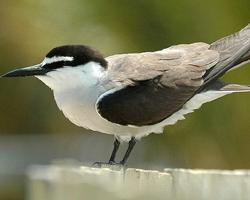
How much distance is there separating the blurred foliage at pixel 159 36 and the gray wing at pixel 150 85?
243 cm

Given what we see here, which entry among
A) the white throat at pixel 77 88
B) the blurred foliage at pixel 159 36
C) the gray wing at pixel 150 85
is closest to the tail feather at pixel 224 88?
the gray wing at pixel 150 85

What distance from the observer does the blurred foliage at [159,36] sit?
9.10 meters

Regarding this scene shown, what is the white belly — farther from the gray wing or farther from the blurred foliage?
the blurred foliage

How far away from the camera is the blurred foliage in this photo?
9102 millimetres

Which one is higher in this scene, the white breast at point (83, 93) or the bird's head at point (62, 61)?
the bird's head at point (62, 61)

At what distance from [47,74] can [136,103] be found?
24.8 inches

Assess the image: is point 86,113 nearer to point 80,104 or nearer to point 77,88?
point 80,104

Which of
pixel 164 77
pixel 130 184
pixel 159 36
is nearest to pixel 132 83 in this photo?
pixel 164 77

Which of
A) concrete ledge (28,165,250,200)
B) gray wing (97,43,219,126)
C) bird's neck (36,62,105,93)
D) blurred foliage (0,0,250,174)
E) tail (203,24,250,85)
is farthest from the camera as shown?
blurred foliage (0,0,250,174)

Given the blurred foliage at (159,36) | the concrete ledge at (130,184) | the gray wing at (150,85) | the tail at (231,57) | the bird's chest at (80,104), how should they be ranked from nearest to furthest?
the concrete ledge at (130,184)
the bird's chest at (80,104)
the gray wing at (150,85)
the tail at (231,57)
the blurred foliage at (159,36)

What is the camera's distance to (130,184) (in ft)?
13.6

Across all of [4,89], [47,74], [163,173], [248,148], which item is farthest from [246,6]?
[163,173]

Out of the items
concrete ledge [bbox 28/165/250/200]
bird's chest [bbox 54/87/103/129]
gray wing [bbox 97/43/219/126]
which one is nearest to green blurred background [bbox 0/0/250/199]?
gray wing [bbox 97/43/219/126]

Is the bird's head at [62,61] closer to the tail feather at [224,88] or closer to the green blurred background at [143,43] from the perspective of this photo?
the tail feather at [224,88]
